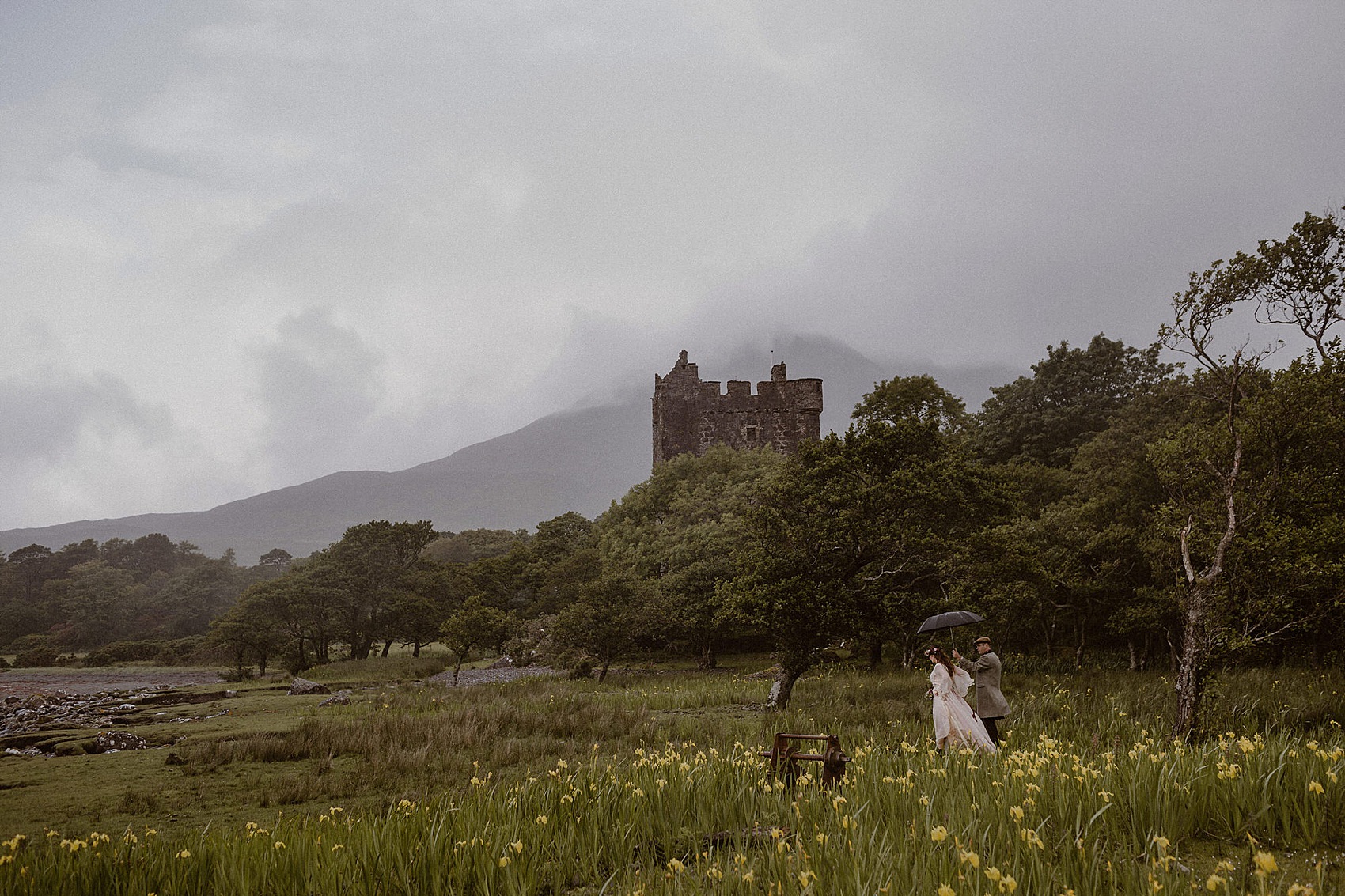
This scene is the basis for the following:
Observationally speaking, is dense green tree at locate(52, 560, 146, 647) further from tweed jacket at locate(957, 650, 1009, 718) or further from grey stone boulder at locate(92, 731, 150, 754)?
tweed jacket at locate(957, 650, 1009, 718)

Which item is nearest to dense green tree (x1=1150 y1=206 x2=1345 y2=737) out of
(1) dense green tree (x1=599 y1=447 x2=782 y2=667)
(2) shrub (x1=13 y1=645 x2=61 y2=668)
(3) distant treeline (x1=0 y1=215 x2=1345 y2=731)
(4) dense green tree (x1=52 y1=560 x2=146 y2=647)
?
(3) distant treeline (x1=0 y1=215 x2=1345 y2=731)

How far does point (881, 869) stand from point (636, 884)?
1.68 m

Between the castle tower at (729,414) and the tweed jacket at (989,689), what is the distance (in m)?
47.9

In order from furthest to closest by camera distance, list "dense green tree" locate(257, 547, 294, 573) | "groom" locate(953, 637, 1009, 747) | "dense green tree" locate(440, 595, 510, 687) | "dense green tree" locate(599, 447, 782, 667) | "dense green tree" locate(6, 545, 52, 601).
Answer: "dense green tree" locate(257, 547, 294, 573) → "dense green tree" locate(6, 545, 52, 601) → "dense green tree" locate(599, 447, 782, 667) → "dense green tree" locate(440, 595, 510, 687) → "groom" locate(953, 637, 1009, 747)

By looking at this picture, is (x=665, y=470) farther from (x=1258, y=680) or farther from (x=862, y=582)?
(x=1258, y=680)

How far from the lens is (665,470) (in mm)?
52000

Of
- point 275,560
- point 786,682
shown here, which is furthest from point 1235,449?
point 275,560

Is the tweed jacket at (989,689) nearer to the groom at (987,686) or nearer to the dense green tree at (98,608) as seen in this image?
the groom at (987,686)

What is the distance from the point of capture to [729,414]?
197 feet

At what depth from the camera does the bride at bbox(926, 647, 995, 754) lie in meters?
9.94

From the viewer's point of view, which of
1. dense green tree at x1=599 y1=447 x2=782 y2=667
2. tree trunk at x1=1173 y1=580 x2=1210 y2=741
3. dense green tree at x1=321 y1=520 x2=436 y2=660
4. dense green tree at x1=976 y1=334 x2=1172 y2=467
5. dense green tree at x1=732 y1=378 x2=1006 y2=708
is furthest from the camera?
dense green tree at x1=321 y1=520 x2=436 y2=660

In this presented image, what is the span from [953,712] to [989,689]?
1.73 m

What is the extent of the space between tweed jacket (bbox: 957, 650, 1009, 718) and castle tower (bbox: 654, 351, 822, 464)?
4788 cm

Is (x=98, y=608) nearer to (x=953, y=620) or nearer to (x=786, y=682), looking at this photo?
(x=786, y=682)
